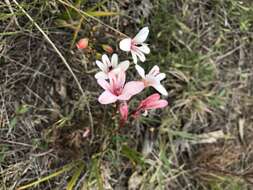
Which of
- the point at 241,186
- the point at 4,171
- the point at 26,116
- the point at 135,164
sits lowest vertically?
the point at 241,186

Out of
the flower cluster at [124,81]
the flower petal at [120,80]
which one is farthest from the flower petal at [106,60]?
the flower petal at [120,80]

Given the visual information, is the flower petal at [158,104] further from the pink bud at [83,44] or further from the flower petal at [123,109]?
the pink bud at [83,44]

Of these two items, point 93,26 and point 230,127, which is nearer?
point 93,26

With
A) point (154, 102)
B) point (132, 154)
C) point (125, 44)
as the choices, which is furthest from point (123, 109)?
point (132, 154)

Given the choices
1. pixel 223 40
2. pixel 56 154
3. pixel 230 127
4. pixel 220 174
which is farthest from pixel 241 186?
pixel 56 154

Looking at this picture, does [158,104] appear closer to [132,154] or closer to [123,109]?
[123,109]

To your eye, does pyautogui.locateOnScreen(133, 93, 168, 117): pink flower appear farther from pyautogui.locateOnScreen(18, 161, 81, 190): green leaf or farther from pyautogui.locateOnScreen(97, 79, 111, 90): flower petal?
pyautogui.locateOnScreen(18, 161, 81, 190): green leaf

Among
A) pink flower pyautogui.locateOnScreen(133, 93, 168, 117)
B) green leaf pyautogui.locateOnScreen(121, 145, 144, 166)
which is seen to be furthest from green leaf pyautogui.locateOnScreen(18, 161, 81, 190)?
pink flower pyautogui.locateOnScreen(133, 93, 168, 117)

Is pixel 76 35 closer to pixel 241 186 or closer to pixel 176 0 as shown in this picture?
pixel 176 0
